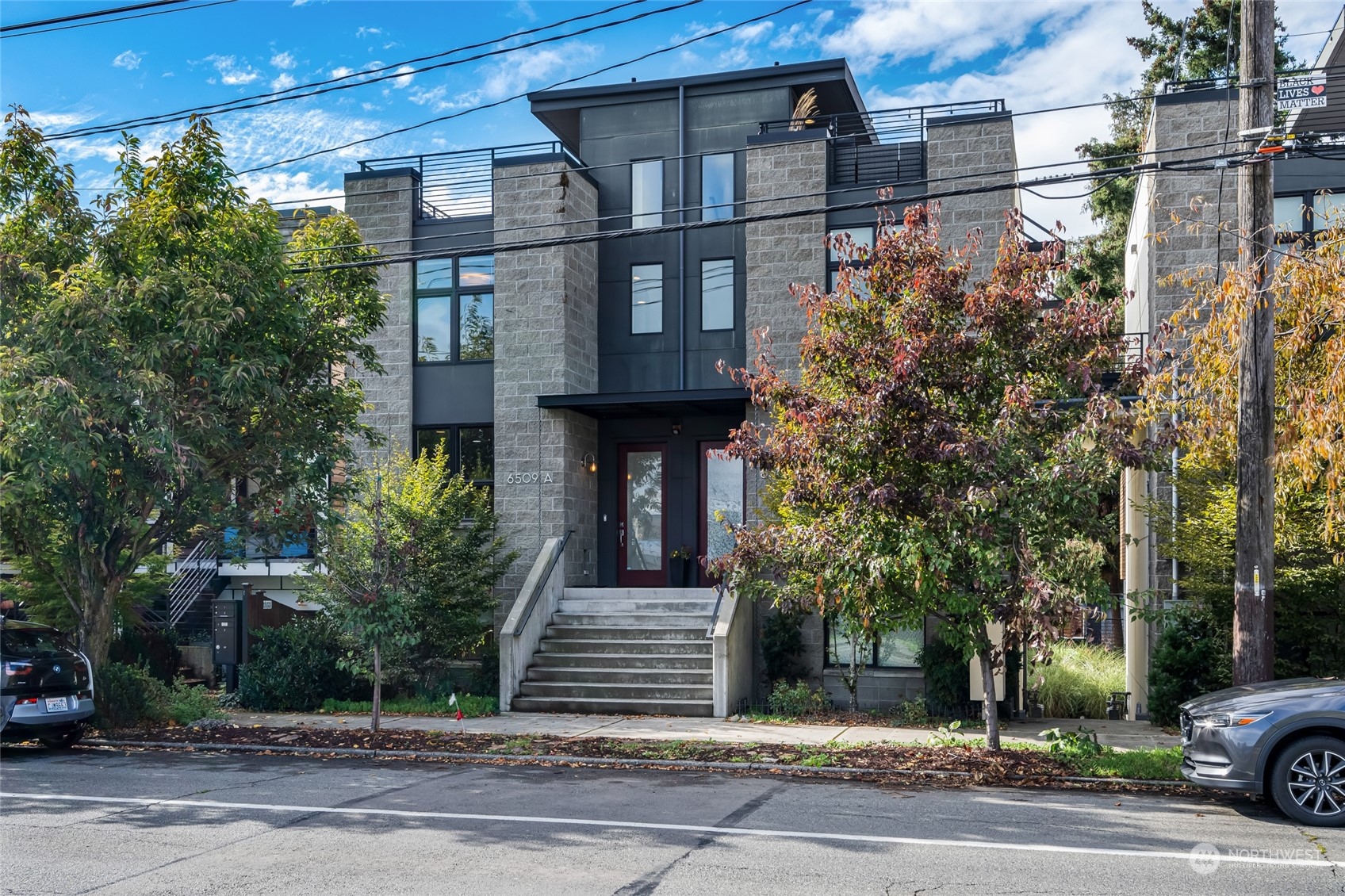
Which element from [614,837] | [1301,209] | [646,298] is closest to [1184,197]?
[1301,209]

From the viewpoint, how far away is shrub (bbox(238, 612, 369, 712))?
1666 cm

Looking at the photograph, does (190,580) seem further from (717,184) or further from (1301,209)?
(1301,209)

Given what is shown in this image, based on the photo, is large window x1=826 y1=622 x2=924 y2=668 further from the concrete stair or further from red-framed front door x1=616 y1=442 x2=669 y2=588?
red-framed front door x1=616 y1=442 x2=669 y2=588

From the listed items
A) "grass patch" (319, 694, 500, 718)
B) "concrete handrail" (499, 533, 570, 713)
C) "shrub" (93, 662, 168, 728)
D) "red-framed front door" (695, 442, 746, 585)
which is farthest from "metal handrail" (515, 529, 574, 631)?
"shrub" (93, 662, 168, 728)

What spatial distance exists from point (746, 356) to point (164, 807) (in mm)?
12171

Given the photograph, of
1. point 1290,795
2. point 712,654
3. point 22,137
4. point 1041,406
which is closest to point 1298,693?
point 1290,795

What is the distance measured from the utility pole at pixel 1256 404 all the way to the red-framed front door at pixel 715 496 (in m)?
9.64

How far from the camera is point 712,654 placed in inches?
632

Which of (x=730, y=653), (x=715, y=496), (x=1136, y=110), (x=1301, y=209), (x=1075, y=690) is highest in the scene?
(x=1136, y=110)

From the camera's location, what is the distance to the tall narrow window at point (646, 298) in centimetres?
2031

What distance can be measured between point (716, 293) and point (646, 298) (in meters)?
1.33

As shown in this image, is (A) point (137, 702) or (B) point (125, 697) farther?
(A) point (137, 702)

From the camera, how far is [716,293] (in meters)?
19.9

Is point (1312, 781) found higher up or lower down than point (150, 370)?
lower down
